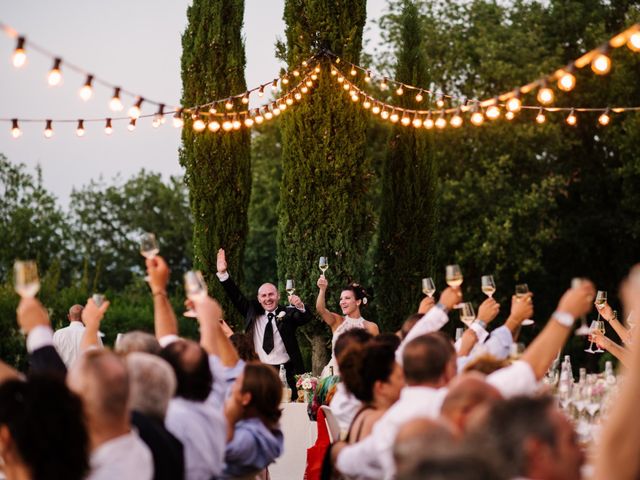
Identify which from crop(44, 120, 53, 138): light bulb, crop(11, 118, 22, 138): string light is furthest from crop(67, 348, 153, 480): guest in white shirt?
crop(44, 120, 53, 138): light bulb

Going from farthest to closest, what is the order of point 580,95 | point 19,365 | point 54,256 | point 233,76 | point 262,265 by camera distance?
point 54,256
point 262,265
point 580,95
point 19,365
point 233,76

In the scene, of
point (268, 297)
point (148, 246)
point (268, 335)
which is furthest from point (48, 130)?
point (148, 246)

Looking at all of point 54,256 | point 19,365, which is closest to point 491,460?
point 19,365

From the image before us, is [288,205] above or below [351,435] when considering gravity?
above

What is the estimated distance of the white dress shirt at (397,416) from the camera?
3602 millimetres

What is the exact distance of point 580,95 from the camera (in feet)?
63.7

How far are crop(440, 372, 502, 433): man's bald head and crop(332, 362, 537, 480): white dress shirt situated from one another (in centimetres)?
30

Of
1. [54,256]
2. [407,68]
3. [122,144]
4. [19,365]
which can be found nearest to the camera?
[407,68]

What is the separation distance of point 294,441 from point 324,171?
19.1 ft

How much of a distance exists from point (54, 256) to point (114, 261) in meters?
3.62

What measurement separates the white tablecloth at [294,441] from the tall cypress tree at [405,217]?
20.3 ft

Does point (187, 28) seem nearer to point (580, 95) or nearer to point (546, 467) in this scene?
point (580, 95)

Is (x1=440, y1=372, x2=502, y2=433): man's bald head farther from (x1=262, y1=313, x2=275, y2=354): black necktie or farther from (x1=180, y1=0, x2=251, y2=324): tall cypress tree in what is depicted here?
(x1=180, y1=0, x2=251, y2=324): tall cypress tree

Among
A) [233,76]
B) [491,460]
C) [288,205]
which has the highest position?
[233,76]
